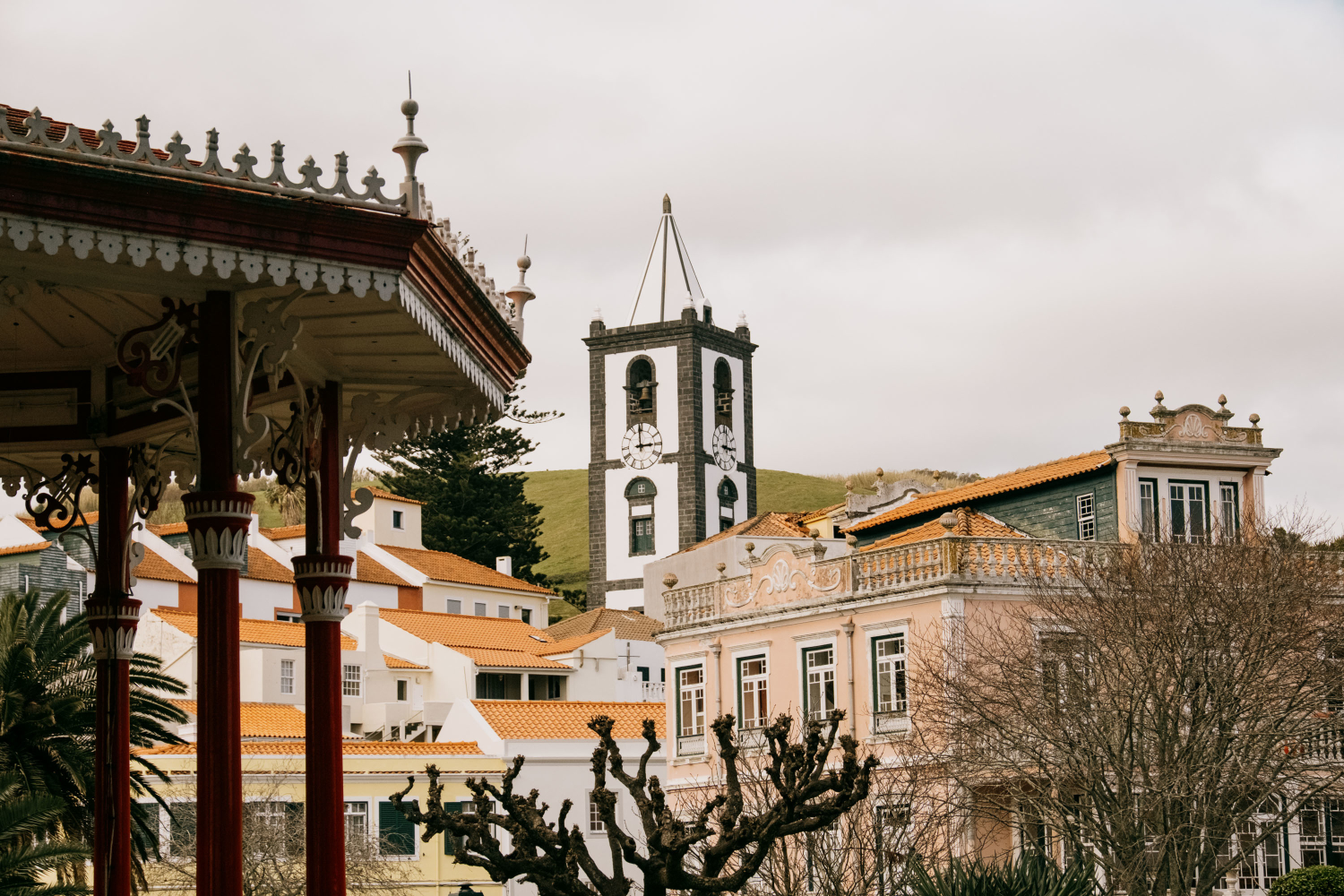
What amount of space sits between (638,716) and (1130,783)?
82.3 feet

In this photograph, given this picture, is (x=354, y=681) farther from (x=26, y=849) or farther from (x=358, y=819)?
(x=26, y=849)

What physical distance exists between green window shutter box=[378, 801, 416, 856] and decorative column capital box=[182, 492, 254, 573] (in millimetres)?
36290

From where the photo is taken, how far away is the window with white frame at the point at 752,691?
39.0m

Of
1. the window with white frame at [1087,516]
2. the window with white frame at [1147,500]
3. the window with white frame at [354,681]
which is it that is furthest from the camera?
the window with white frame at [354,681]

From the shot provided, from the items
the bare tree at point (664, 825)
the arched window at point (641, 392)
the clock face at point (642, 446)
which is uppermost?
the arched window at point (641, 392)

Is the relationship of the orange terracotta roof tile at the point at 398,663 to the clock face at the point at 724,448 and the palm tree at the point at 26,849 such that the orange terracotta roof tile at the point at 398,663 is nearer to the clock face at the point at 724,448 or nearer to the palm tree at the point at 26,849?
the clock face at the point at 724,448

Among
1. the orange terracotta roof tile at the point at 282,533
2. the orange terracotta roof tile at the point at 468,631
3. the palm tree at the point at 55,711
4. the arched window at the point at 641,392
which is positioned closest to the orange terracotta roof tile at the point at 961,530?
the palm tree at the point at 55,711

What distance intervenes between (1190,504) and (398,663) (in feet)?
91.8

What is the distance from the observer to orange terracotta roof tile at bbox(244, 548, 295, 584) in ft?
195

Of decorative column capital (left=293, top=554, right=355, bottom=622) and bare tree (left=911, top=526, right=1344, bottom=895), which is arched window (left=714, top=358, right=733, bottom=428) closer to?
bare tree (left=911, top=526, right=1344, bottom=895)

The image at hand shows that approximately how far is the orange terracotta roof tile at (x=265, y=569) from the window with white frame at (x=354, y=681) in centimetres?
517

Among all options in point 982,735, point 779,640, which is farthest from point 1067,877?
point 779,640

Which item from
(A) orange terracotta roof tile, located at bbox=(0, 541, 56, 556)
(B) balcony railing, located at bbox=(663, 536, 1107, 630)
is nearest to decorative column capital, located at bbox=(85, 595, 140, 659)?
(B) balcony railing, located at bbox=(663, 536, 1107, 630)

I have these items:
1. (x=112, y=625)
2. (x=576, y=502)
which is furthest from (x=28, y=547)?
(x=576, y=502)
